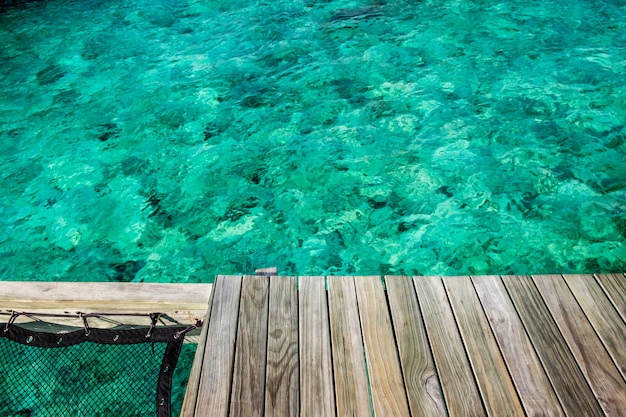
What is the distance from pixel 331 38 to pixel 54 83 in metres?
3.71

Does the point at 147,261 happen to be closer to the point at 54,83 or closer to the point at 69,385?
the point at 69,385

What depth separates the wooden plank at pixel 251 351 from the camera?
76.9 inches

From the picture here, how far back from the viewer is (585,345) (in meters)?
2.16

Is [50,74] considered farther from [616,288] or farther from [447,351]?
[616,288]

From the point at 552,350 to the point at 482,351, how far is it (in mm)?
305

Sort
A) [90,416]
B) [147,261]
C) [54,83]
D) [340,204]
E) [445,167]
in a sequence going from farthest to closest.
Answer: [54,83] → [445,167] → [340,204] → [147,261] → [90,416]

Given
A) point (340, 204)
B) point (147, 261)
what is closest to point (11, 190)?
point (147, 261)

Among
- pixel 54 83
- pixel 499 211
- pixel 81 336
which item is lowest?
pixel 499 211

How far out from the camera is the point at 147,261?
161 inches

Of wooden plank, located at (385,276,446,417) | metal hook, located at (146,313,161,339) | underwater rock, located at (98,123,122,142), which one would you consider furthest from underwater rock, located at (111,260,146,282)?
wooden plank, located at (385,276,446,417)

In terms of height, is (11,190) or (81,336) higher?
(81,336)

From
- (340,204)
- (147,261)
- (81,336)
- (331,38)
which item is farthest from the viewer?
(331,38)

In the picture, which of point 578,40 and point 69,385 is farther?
point 578,40

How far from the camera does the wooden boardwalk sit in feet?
6.41
